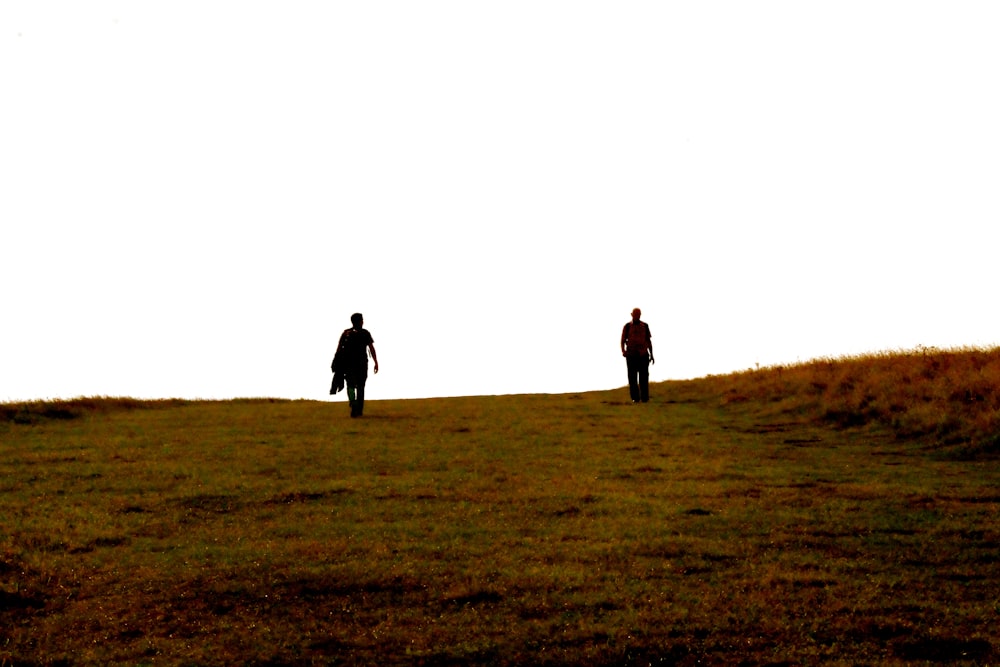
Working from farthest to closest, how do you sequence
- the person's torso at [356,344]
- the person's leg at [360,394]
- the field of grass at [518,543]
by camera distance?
the person's leg at [360,394] < the person's torso at [356,344] < the field of grass at [518,543]

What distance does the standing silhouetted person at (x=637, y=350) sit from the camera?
29.7 meters

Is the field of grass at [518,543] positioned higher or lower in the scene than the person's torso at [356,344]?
lower

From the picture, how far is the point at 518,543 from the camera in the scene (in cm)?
1132

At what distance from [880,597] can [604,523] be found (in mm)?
3988

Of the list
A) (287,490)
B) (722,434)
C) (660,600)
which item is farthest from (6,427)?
(660,600)

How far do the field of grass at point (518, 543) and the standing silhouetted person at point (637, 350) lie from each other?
702cm

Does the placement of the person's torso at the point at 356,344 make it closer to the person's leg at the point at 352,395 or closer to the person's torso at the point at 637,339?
the person's leg at the point at 352,395

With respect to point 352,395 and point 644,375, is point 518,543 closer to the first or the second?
point 352,395

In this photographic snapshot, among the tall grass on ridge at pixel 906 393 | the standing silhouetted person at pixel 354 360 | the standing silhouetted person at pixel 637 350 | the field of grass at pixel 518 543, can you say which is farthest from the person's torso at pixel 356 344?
the tall grass on ridge at pixel 906 393

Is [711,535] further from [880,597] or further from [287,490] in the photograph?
[287,490]

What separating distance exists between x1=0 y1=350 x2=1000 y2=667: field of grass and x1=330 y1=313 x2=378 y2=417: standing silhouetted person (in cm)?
A: 363

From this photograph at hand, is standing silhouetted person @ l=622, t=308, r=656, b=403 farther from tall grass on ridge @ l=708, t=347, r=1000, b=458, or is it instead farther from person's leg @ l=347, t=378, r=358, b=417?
person's leg @ l=347, t=378, r=358, b=417

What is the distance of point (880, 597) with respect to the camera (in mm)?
8984

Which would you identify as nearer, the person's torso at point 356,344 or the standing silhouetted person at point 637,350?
the person's torso at point 356,344
